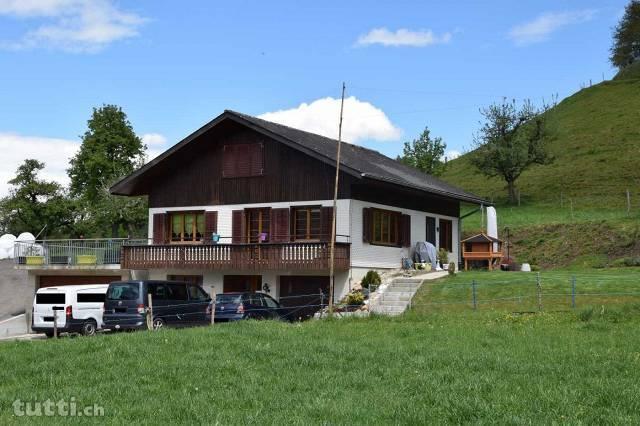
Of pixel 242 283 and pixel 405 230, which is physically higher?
pixel 405 230

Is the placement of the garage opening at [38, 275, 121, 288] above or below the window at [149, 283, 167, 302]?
above

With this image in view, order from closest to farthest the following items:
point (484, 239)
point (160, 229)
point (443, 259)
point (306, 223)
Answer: point (306, 223) → point (160, 229) → point (443, 259) → point (484, 239)

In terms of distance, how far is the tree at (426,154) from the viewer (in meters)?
55.5

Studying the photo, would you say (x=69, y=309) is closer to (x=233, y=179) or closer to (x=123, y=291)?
(x=123, y=291)

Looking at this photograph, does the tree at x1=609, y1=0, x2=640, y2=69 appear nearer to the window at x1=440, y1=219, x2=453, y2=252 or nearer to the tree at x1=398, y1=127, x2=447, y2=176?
the tree at x1=398, y1=127, x2=447, y2=176

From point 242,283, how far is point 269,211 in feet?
10.1

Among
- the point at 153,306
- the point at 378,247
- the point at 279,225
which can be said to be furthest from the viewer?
the point at 378,247

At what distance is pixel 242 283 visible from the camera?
105 feet

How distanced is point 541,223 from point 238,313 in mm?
29989

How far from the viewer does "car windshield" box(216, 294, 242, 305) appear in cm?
2342

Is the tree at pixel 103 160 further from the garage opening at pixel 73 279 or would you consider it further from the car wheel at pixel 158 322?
the car wheel at pixel 158 322

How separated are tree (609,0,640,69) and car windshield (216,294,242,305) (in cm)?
9925

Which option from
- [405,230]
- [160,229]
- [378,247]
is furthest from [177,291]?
[405,230]

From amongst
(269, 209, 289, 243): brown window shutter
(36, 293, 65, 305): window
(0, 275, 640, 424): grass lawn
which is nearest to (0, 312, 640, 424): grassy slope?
(0, 275, 640, 424): grass lawn
